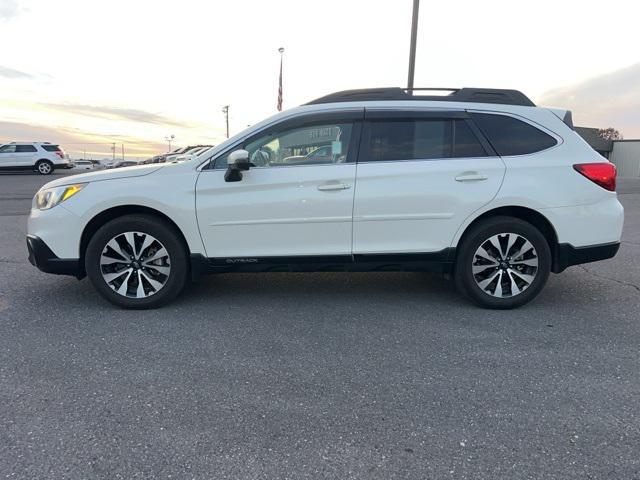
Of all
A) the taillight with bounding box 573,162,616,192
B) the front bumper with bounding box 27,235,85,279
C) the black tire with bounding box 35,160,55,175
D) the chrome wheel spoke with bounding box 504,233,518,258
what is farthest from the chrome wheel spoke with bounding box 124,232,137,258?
the black tire with bounding box 35,160,55,175

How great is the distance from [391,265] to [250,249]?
1265 millimetres

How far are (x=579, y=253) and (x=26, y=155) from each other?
26.3 m

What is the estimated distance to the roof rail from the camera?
14.0 feet

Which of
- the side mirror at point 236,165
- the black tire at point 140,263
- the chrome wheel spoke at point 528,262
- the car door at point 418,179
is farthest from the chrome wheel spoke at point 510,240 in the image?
the black tire at point 140,263

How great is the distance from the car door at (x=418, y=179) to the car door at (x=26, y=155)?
24.9 m

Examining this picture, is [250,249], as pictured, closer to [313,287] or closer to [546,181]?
[313,287]

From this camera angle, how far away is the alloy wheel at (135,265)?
405 cm

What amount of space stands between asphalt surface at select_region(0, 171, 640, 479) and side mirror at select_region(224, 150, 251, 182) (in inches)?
46.4

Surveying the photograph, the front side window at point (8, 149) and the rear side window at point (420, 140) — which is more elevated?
the front side window at point (8, 149)

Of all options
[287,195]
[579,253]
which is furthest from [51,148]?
[579,253]

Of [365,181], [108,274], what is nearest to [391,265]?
[365,181]

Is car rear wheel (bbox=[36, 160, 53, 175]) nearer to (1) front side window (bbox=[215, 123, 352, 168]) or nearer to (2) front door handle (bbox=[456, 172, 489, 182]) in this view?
(1) front side window (bbox=[215, 123, 352, 168])

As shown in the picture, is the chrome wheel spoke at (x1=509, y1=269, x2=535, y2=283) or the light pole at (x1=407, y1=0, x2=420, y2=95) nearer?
the chrome wheel spoke at (x1=509, y1=269, x2=535, y2=283)

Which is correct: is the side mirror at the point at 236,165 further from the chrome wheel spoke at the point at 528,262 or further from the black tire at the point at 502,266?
the chrome wheel spoke at the point at 528,262
